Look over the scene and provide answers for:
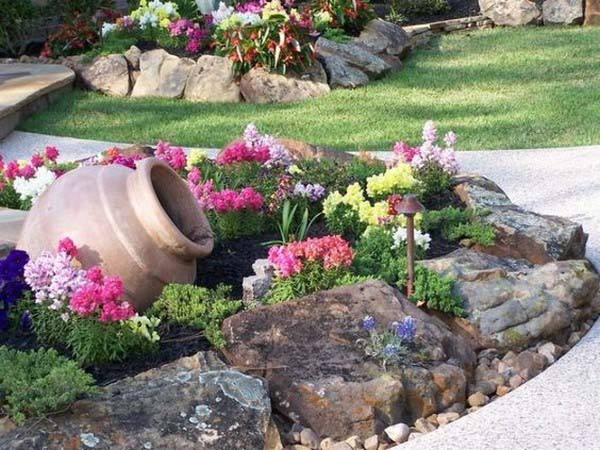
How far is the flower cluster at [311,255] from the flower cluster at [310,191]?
1.12 m

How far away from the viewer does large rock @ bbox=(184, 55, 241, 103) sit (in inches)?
415

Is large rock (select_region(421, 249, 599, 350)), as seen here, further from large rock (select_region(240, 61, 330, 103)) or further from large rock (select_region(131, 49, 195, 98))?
large rock (select_region(131, 49, 195, 98))

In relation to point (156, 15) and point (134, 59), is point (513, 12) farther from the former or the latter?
point (134, 59)

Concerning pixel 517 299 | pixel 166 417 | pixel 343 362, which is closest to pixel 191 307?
pixel 343 362

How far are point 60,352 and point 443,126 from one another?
5.25 m

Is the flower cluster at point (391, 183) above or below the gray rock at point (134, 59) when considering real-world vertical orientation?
above

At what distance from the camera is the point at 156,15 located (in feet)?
38.4

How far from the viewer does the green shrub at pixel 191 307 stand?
182 inches

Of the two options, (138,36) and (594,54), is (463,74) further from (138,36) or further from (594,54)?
(138,36)

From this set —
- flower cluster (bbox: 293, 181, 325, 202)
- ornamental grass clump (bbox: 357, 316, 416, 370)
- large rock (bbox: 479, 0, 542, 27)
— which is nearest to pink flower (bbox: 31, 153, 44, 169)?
flower cluster (bbox: 293, 181, 325, 202)

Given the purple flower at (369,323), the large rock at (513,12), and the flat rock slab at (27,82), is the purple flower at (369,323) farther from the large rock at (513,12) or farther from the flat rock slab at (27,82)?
the large rock at (513,12)

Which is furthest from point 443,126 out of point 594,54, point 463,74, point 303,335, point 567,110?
point 303,335

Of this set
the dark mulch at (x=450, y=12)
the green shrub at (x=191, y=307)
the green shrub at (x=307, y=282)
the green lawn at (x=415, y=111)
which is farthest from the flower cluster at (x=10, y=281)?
the dark mulch at (x=450, y=12)

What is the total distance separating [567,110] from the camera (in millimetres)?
9484
